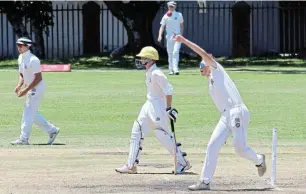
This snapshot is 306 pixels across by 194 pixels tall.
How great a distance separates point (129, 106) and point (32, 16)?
18.6 metres

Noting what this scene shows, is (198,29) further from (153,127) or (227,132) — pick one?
(227,132)

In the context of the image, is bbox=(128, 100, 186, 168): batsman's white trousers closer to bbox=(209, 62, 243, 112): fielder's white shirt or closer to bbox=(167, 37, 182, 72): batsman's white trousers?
bbox=(209, 62, 243, 112): fielder's white shirt

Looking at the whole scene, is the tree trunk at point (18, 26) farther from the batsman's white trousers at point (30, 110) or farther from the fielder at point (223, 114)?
the fielder at point (223, 114)

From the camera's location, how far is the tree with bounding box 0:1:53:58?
37906mm

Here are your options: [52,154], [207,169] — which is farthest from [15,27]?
[207,169]

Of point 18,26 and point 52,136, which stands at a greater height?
point 18,26

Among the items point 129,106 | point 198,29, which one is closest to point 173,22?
point 129,106

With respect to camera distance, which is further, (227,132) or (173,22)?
(173,22)

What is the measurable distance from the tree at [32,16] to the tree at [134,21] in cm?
309

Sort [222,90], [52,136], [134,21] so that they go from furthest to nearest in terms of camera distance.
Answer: [134,21] → [52,136] → [222,90]

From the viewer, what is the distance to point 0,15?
139ft

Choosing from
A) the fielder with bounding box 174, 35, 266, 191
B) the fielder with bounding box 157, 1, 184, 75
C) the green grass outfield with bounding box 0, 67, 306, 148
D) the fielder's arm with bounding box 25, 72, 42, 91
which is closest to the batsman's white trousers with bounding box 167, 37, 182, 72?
the fielder with bounding box 157, 1, 184, 75

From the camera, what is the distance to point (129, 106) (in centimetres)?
2111

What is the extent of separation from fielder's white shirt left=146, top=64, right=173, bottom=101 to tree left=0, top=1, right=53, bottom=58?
25.1 m
